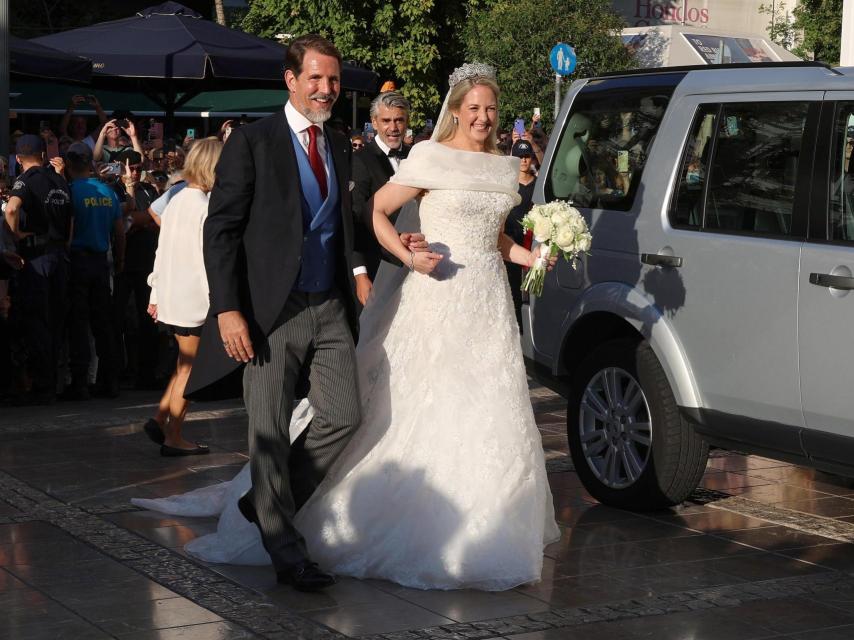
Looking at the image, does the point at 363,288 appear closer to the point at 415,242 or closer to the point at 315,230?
the point at 415,242

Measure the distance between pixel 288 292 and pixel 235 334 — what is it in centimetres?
26

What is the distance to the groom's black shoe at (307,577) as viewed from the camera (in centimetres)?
545

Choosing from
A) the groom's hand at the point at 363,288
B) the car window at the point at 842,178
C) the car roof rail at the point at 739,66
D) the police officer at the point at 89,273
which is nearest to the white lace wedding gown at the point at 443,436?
the groom's hand at the point at 363,288

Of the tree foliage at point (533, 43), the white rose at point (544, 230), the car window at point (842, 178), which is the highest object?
the tree foliage at point (533, 43)

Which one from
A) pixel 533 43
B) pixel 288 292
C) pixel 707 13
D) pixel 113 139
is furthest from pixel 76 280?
pixel 707 13

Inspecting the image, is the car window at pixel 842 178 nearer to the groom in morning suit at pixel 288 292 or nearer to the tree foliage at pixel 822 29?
the groom in morning suit at pixel 288 292

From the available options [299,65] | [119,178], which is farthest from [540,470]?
[119,178]

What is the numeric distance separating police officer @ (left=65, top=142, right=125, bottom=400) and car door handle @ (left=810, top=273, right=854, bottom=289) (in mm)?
6508

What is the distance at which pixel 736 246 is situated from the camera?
247 inches

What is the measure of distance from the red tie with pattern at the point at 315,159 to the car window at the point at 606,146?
1902 millimetres

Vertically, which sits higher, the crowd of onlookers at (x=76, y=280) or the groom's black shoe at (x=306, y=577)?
the crowd of onlookers at (x=76, y=280)

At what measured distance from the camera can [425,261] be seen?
5.81 meters

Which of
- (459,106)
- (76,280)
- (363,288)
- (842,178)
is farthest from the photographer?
(76,280)

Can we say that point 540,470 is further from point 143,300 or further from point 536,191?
point 143,300
